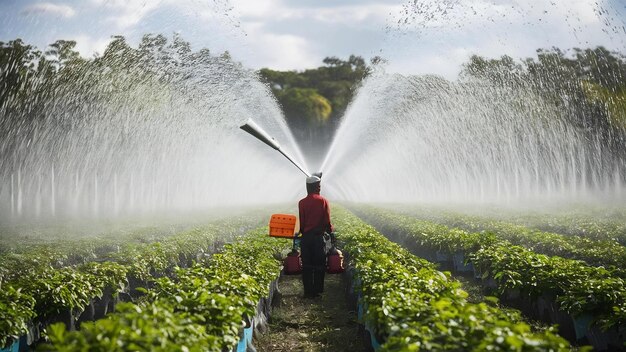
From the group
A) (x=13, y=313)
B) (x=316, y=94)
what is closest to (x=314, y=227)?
(x=13, y=313)

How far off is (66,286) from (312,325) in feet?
11.8

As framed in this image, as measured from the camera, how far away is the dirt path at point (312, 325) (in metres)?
7.03

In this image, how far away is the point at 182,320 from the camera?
3.71 meters

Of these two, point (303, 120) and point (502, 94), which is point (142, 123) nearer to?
point (502, 94)

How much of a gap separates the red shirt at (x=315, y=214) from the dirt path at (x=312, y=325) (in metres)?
1.40

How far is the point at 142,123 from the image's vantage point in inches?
1312

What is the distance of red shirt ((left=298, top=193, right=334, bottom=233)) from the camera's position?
9.03 meters

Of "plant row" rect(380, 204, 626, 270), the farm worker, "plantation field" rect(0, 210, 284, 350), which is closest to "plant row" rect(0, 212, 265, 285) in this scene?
"plantation field" rect(0, 210, 284, 350)

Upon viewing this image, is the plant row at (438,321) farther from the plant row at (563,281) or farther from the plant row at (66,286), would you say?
the plant row at (66,286)

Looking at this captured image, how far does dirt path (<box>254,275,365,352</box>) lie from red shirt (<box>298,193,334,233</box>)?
1398mm

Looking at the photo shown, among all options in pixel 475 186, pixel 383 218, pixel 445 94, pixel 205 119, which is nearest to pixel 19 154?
pixel 205 119

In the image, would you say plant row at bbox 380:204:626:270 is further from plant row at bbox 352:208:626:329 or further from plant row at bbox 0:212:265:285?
plant row at bbox 0:212:265:285

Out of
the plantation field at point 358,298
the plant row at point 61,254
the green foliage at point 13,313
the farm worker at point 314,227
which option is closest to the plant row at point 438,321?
the plantation field at point 358,298

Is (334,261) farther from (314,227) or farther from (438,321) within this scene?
(438,321)
